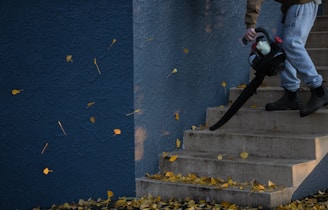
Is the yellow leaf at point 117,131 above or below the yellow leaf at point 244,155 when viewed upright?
above

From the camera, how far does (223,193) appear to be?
5.68m

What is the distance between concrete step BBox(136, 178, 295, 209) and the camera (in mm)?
5457

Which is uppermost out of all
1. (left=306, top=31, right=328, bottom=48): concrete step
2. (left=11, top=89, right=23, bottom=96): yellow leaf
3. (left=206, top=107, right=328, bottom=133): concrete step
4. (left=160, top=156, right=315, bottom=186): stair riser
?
(left=306, top=31, right=328, bottom=48): concrete step

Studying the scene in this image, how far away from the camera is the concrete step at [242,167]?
224 inches

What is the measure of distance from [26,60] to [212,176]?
2.19 m

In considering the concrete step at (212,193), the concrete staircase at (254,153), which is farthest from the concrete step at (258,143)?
the concrete step at (212,193)

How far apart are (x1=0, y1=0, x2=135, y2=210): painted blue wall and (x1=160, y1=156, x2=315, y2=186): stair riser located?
1.54 feet

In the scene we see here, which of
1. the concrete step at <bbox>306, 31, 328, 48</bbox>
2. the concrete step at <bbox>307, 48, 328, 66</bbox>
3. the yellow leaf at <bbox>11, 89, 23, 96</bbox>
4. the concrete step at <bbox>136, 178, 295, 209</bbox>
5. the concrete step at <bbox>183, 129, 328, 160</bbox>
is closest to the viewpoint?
the concrete step at <bbox>136, 178, 295, 209</bbox>

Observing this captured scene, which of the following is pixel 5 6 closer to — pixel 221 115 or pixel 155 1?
pixel 155 1

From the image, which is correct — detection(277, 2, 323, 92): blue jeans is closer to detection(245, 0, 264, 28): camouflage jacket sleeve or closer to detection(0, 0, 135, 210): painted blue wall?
detection(245, 0, 264, 28): camouflage jacket sleeve

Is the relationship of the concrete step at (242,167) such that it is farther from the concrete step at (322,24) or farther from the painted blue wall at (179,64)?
the concrete step at (322,24)

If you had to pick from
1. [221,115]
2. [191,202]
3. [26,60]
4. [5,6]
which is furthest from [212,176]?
[5,6]

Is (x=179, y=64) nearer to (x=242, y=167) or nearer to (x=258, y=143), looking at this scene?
(x=258, y=143)

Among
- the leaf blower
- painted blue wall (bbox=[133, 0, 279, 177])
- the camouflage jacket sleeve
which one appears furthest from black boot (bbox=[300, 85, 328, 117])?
painted blue wall (bbox=[133, 0, 279, 177])
